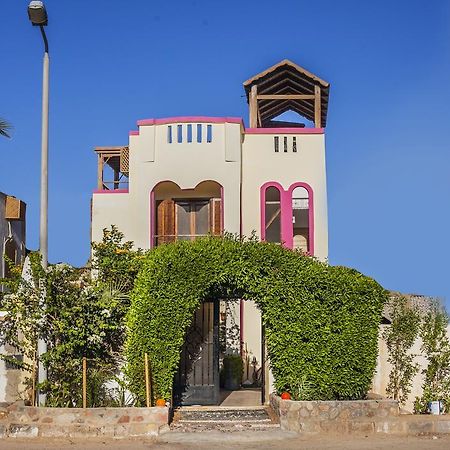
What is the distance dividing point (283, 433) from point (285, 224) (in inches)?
407

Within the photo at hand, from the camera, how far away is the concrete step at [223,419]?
46.6 ft

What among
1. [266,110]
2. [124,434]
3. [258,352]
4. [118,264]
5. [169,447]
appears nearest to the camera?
[169,447]

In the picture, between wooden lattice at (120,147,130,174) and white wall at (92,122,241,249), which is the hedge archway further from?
wooden lattice at (120,147,130,174)

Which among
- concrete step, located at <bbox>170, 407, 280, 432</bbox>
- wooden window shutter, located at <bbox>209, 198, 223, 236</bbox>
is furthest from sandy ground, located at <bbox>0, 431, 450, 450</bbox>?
wooden window shutter, located at <bbox>209, 198, 223, 236</bbox>

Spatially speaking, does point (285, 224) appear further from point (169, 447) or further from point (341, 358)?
point (169, 447)

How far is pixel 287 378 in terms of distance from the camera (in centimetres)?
1490

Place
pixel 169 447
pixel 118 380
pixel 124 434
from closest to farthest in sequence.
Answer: pixel 169 447
pixel 124 434
pixel 118 380

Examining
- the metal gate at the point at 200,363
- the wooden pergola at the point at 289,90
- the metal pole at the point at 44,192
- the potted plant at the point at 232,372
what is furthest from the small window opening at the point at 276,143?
the metal pole at the point at 44,192

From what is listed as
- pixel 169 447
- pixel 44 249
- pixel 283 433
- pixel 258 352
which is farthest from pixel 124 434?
pixel 258 352

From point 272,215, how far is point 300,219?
98cm

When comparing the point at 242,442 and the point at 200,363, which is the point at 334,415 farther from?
the point at 200,363

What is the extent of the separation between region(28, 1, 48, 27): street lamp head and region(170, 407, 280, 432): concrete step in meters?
8.26

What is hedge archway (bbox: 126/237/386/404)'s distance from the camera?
1471 centimetres

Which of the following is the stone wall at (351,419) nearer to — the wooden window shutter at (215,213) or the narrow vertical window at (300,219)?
the narrow vertical window at (300,219)
